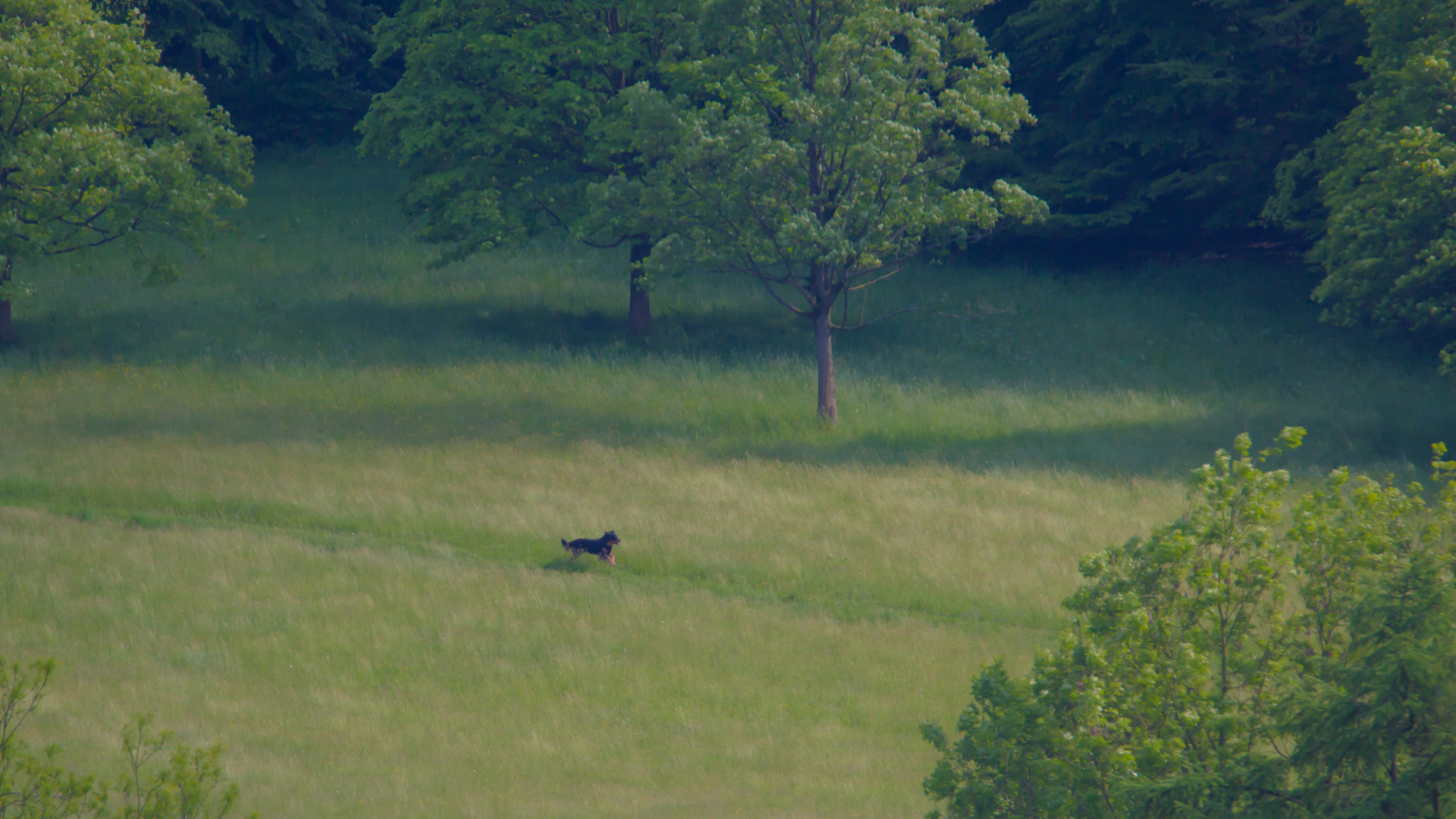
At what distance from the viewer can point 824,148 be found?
25.8 m

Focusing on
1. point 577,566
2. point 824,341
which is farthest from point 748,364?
point 577,566

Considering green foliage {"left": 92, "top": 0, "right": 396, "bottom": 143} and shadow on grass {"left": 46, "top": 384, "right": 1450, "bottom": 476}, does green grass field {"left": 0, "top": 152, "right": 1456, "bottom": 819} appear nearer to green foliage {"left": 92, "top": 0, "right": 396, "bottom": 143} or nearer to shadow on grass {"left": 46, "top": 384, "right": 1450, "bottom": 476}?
shadow on grass {"left": 46, "top": 384, "right": 1450, "bottom": 476}

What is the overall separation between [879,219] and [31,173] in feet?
66.6

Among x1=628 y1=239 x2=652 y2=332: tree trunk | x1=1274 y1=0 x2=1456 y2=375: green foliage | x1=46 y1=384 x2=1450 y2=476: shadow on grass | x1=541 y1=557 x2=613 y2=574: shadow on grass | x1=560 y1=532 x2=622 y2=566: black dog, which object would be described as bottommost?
x1=541 y1=557 x2=613 y2=574: shadow on grass

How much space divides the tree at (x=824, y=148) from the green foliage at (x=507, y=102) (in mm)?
5067

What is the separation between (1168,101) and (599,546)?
2782 cm

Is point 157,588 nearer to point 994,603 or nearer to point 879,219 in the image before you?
point 994,603

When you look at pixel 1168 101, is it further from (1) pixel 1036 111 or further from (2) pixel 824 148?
(2) pixel 824 148

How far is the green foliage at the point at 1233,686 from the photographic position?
20.1 feet

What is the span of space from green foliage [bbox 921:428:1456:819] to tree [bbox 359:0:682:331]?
→ 81.5ft

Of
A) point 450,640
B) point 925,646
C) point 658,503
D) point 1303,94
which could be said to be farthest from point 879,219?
point 1303,94

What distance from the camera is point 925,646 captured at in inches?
594

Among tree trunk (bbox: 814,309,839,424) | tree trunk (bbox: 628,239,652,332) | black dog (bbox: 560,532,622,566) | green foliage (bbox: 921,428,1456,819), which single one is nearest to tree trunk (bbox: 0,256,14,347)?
tree trunk (bbox: 628,239,652,332)

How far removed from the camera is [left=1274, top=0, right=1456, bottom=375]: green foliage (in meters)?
24.2
